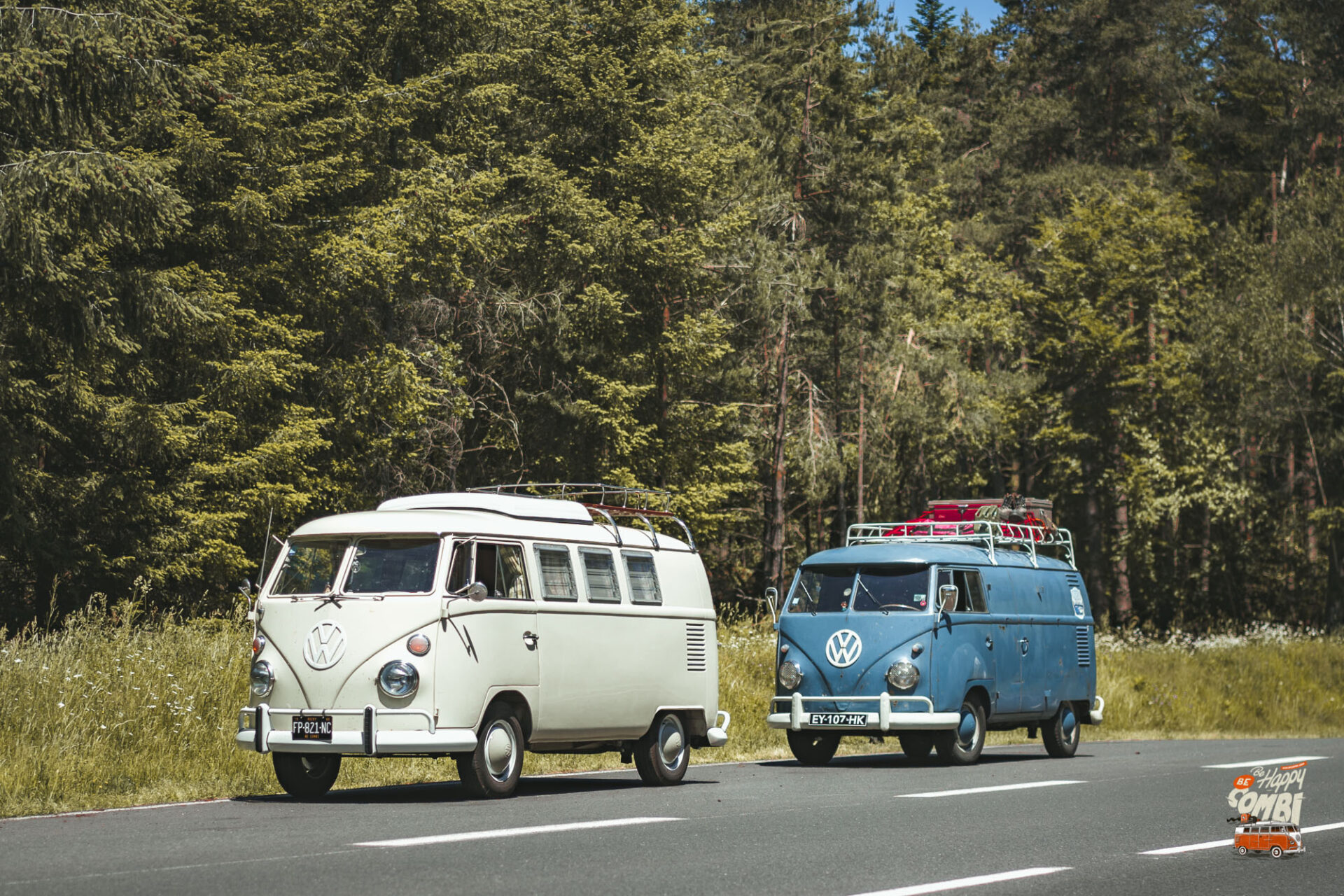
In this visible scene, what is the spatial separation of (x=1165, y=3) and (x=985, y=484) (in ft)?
59.1

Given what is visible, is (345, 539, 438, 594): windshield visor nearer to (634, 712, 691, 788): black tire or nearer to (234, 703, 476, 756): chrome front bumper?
(234, 703, 476, 756): chrome front bumper

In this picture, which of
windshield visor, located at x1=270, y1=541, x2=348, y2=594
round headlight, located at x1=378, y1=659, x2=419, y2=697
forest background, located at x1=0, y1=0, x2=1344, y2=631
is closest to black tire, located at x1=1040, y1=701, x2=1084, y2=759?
round headlight, located at x1=378, y1=659, x2=419, y2=697

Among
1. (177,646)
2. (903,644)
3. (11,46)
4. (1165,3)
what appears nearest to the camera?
(177,646)

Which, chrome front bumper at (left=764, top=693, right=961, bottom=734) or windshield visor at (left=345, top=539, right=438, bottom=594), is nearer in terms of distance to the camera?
windshield visor at (left=345, top=539, right=438, bottom=594)

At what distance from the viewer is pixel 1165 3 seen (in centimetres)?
5469

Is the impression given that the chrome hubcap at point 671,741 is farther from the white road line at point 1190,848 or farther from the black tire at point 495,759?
the white road line at point 1190,848

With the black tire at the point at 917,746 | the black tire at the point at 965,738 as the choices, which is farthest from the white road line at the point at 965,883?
the black tire at the point at 917,746

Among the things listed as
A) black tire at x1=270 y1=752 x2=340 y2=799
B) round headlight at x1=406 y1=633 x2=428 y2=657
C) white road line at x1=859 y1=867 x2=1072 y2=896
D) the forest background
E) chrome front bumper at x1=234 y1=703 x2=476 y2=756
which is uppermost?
the forest background

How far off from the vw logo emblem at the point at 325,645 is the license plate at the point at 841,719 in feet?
24.8

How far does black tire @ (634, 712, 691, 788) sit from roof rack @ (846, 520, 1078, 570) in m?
5.45

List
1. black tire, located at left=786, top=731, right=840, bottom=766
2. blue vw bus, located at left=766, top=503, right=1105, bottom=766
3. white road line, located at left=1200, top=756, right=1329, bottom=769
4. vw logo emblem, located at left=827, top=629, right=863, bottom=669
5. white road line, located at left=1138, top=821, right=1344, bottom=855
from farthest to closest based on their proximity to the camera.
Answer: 1. black tire, located at left=786, top=731, right=840, bottom=766
2. vw logo emblem, located at left=827, top=629, right=863, bottom=669
3. white road line, located at left=1200, top=756, right=1329, bottom=769
4. blue vw bus, located at left=766, top=503, right=1105, bottom=766
5. white road line, located at left=1138, top=821, right=1344, bottom=855

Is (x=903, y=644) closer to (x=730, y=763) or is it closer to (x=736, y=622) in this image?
(x=730, y=763)

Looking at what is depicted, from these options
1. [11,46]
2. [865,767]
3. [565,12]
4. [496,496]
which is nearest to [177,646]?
[496,496]

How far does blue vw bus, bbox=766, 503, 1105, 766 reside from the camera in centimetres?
1861
